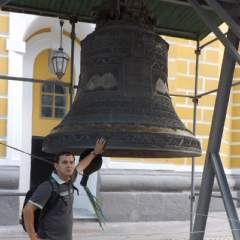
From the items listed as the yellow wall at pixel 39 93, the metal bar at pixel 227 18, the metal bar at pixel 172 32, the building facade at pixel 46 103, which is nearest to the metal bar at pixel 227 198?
the metal bar at pixel 227 18

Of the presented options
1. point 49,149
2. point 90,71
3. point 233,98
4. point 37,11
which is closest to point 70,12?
point 37,11

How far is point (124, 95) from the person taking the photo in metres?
2.81

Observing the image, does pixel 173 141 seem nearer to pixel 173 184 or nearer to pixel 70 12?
pixel 70 12

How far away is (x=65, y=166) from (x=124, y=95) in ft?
1.63

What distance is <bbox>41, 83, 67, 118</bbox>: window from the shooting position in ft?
24.5

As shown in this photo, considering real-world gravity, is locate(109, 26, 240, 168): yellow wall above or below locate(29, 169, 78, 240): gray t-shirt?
above

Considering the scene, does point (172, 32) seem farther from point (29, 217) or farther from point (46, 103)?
point (46, 103)

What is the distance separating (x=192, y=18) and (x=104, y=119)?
1.90 m

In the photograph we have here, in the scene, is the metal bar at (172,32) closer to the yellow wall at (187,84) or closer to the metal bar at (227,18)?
the metal bar at (227,18)

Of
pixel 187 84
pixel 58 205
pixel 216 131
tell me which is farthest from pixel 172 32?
pixel 187 84

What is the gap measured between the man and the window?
470cm

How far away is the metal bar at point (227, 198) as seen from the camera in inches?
128

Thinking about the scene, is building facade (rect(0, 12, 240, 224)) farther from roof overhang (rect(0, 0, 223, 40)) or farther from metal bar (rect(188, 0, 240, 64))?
metal bar (rect(188, 0, 240, 64))

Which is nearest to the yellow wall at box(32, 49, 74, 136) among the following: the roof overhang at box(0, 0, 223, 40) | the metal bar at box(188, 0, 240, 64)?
the roof overhang at box(0, 0, 223, 40)
